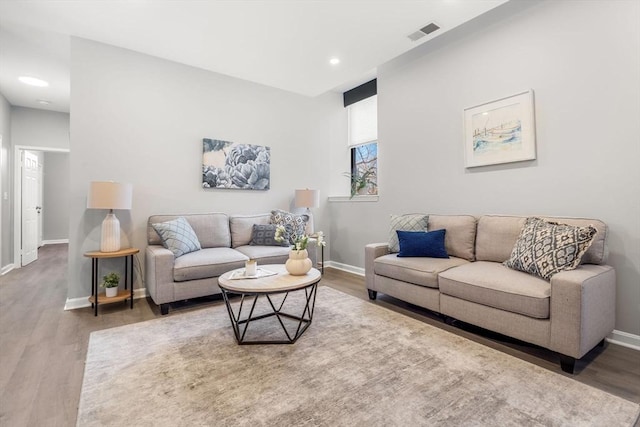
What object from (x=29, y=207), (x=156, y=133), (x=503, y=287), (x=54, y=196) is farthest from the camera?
(x=54, y=196)

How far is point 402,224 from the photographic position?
338 cm

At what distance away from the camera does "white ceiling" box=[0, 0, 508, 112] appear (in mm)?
2617

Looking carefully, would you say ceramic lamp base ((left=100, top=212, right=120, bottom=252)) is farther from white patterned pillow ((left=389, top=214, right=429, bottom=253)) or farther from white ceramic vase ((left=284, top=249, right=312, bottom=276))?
white patterned pillow ((left=389, top=214, right=429, bottom=253))

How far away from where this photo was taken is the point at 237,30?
117 inches

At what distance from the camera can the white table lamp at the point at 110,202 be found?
9.50 feet

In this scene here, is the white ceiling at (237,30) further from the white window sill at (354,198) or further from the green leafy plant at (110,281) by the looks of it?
the green leafy plant at (110,281)

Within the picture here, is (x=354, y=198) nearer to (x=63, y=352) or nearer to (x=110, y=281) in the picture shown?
(x=110, y=281)

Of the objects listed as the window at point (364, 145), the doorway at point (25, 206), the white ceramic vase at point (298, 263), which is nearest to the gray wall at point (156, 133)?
the window at point (364, 145)

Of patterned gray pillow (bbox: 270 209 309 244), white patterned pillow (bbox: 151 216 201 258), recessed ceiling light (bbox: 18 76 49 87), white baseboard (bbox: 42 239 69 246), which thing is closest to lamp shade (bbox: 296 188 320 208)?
patterned gray pillow (bbox: 270 209 309 244)

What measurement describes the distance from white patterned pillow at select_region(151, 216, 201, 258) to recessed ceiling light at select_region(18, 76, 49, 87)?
2.97 meters

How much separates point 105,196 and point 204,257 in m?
1.09

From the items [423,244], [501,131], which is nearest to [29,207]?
[423,244]

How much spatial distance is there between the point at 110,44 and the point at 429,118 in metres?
3.65

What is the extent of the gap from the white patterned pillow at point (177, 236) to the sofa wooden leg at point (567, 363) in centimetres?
322
